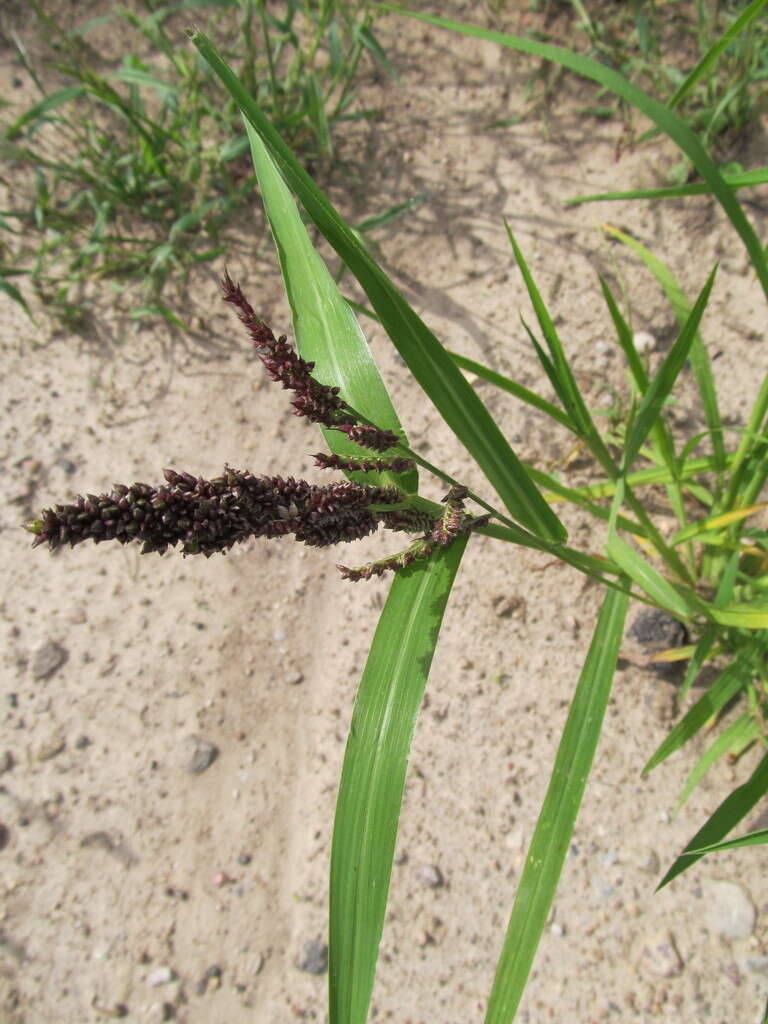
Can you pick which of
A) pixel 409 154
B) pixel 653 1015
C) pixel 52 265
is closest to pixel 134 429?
pixel 52 265

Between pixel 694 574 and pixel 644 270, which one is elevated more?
pixel 644 270

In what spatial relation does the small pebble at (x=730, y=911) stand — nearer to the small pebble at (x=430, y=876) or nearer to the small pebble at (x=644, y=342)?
the small pebble at (x=430, y=876)

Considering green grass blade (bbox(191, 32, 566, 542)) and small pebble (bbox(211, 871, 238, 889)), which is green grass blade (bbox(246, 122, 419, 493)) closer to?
green grass blade (bbox(191, 32, 566, 542))

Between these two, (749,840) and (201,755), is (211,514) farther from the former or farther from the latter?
(201,755)

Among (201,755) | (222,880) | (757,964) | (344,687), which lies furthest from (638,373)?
(222,880)

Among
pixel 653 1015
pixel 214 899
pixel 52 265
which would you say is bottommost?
pixel 214 899

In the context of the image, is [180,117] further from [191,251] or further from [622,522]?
[622,522]

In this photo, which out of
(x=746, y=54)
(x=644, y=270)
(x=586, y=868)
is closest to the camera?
(x=586, y=868)
